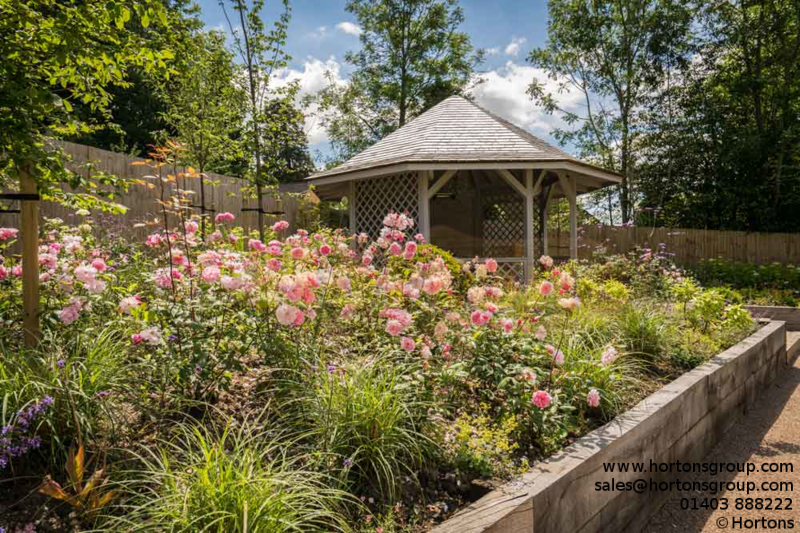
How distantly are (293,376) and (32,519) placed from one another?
1.03 m

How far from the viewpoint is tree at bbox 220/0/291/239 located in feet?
18.0

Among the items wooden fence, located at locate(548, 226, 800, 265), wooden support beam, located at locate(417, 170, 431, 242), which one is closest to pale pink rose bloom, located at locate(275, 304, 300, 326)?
wooden support beam, located at locate(417, 170, 431, 242)

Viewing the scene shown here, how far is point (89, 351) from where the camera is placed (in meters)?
2.07

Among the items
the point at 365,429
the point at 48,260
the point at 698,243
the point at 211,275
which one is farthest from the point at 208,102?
the point at 698,243

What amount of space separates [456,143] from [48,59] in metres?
7.12

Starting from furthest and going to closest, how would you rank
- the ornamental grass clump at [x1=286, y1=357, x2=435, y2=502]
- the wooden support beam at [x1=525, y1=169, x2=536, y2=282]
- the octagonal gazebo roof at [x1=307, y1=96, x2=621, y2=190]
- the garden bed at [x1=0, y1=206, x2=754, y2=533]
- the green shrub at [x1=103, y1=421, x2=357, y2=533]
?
the wooden support beam at [x1=525, y1=169, x2=536, y2=282]
the octagonal gazebo roof at [x1=307, y1=96, x2=621, y2=190]
the ornamental grass clump at [x1=286, y1=357, x2=435, y2=502]
the garden bed at [x1=0, y1=206, x2=754, y2=533]
the green shrub at [x1=103, y1=421, x2=357, y2=533]

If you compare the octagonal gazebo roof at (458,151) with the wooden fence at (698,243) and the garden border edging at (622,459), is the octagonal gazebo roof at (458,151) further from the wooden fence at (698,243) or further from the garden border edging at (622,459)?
the garden border edging at (622,459)

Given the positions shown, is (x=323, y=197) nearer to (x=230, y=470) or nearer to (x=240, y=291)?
(x=240, y=291)

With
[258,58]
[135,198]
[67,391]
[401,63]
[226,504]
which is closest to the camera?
[226,504]

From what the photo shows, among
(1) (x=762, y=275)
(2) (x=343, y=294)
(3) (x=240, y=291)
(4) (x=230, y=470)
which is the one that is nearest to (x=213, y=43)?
(2) (x=343, y=294)

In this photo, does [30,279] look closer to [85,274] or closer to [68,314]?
[68,314]

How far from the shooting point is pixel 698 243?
1328 centimetres

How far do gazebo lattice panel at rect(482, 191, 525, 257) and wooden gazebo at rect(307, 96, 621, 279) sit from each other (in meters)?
0.02

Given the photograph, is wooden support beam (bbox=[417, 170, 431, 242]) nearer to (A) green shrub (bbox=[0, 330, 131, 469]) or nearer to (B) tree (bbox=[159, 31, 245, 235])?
(B) tree (bbox=[159, 31, 245, 235])
